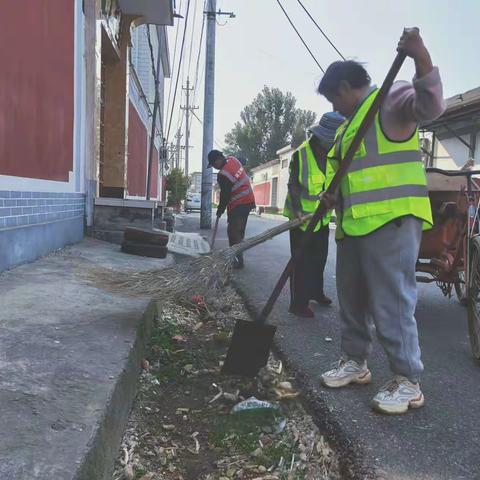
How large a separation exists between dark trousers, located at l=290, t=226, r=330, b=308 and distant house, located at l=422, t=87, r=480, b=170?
552cm

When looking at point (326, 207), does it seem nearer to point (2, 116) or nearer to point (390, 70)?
point (390, 70)

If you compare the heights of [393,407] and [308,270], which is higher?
[308,270]

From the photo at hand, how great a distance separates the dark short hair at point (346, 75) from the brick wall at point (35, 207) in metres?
2.78

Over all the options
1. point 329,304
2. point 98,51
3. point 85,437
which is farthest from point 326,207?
point 98,51

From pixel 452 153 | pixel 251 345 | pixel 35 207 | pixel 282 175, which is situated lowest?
pixel 251 345

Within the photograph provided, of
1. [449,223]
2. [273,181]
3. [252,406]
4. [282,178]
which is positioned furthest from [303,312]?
[273,181]

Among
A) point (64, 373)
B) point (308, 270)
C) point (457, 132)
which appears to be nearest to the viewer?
point (64, 373)

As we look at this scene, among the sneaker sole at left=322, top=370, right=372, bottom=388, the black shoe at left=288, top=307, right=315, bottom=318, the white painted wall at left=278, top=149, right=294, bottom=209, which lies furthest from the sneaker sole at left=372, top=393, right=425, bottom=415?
the white painted wall at left=278, top=149, right=294, bottom=209

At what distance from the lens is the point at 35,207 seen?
4.95m

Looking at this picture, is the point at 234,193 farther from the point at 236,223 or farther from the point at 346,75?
the point at 346,75

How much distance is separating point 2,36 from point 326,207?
9.96 feet

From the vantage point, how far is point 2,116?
4137 millimetres

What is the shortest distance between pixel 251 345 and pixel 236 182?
4371 millimetres

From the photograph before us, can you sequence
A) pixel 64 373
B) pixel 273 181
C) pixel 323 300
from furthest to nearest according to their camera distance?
pixel 273 181
pixel 323 300
pixel 64 373
